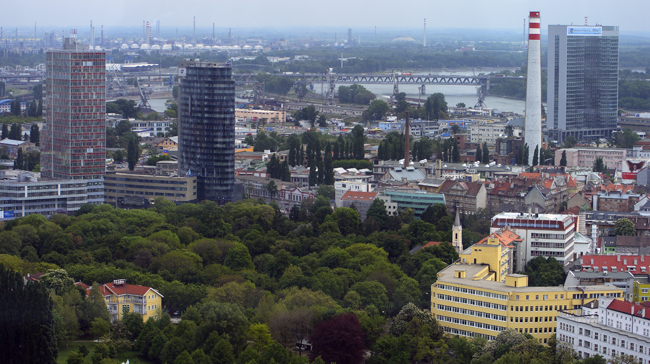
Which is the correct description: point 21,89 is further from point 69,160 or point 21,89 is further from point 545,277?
point 545,277

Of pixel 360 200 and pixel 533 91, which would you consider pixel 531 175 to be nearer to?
pixel 360 200

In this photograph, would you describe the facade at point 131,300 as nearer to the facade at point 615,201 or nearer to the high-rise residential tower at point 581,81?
the facade at point 615,201

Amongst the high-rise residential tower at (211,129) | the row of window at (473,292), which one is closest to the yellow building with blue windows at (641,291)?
the row of window at (473,292)

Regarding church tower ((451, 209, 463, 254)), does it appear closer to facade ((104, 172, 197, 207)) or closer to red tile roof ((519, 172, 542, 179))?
red tile roof ((519, 172, 542, 179))

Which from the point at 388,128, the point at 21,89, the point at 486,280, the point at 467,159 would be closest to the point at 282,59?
the point at 21,89

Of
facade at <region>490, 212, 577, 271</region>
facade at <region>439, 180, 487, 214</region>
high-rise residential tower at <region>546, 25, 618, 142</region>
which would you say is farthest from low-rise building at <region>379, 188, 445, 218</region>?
high-rise residential tower at <region>546, 25, 618, 142</region>
